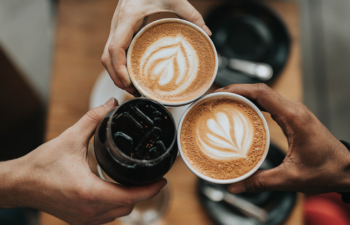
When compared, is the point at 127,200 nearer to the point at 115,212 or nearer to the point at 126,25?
the point at 115,212

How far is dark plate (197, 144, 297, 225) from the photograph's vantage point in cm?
115

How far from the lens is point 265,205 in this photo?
121 cm

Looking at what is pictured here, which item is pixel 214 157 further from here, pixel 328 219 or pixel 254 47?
pixel 328 219

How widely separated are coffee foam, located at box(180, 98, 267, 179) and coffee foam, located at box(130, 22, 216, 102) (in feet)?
0.28

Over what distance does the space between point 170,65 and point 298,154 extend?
1.76ft

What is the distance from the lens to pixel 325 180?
35.5 inches

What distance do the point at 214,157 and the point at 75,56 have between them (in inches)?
33.5

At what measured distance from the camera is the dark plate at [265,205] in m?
1.15

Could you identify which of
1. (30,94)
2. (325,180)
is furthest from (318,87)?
(30,94)

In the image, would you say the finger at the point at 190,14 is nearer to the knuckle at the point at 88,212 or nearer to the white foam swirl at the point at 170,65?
the white foam swirl at the point at 170,65

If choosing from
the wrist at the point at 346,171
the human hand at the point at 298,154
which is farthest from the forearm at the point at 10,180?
the wrist at the point at 346,171

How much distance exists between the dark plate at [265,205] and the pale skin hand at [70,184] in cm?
46

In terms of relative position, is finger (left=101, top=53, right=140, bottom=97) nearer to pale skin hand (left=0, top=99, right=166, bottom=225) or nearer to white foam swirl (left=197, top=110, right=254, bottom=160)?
pale skin hand (left=0, top=99, right=166, bottom=225)

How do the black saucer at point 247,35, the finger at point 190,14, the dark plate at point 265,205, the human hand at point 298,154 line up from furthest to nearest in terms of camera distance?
the black saucer at point 247,35 → the dark plate at point 265,205 → the finger at point 190,14 → the human hand at point 298,154
